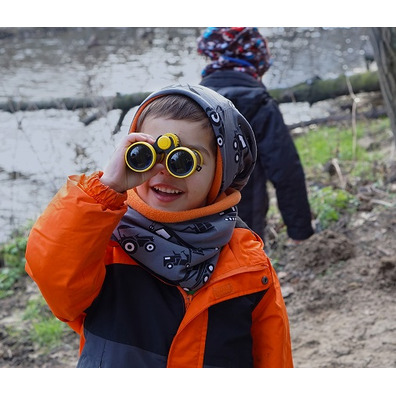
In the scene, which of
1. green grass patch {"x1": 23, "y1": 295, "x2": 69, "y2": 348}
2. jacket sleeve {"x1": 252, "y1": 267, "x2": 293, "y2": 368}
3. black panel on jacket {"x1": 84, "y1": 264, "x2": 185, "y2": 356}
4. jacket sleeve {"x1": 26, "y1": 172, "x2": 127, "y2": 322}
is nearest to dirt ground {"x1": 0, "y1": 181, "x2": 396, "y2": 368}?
green grass patch {"x1": 23, "y1": 295, "x2": 69, "y2": 348}

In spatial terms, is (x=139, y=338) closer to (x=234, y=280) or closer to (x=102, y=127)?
(x=234, y=280)

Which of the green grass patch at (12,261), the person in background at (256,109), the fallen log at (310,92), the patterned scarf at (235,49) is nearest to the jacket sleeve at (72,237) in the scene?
the person in background at (256,109)

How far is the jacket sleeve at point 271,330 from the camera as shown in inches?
63.6

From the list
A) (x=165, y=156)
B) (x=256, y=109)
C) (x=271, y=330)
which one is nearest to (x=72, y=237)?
(x=165, y=156)

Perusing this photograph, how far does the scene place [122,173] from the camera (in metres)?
1.36

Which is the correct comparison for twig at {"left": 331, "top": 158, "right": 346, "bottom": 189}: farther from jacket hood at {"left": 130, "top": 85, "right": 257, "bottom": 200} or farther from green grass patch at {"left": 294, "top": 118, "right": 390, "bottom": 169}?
jacket hood at {"left": 130, "top": 85, "right": 257, "bottom": 200}

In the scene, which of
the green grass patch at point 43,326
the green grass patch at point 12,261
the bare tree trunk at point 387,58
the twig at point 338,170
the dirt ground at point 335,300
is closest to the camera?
the dirt ground at point 335,300

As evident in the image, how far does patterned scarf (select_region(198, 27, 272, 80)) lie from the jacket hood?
1.54m

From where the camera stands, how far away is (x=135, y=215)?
150cm

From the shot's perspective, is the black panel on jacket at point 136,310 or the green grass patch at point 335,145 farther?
the green grass patch at point 335,145

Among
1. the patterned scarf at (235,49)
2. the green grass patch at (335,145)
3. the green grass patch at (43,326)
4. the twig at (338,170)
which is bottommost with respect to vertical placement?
the green grass patch at (43,326)

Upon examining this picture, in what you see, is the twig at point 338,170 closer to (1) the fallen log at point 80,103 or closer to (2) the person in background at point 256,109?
(2) the person in background at point 256,109

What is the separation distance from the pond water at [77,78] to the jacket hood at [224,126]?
1905 millimetres

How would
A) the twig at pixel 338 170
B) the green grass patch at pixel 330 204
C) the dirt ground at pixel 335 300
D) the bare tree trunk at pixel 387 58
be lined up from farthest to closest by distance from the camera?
the twig at pixel 338 170 → the green grass patch at pixel 330 204 → the bare tree trunk at pixel 387 58 → the dirt ground at pixel 335 300
